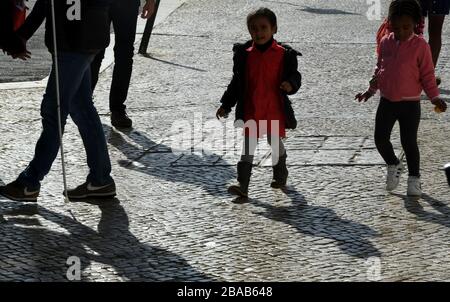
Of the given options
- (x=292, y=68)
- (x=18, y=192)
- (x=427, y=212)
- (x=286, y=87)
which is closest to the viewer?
(x=427, y=212)

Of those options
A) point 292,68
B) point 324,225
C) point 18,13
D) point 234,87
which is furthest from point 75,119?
point 324,225

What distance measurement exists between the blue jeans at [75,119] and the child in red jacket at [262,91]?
0.83m

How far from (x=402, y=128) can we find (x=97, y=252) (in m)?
2.48

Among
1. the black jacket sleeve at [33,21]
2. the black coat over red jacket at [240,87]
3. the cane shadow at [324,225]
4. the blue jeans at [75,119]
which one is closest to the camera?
the cane shadow at [324,225]

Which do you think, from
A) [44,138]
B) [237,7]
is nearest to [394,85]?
[44,138]

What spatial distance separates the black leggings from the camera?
30.0ft

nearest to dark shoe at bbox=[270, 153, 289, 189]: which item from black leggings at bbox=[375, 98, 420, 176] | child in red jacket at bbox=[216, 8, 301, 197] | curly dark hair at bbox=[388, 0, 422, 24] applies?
child in red jacket at bbox=[216, 8, 301, 197]

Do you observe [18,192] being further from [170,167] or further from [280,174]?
[280,174]

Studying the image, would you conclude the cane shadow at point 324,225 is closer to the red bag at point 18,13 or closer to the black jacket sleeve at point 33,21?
the black jacket sleeve at point 33,21

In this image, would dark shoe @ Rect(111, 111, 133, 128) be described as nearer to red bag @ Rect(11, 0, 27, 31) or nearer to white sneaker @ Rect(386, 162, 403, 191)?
red bag @ Rect(11, 0, 27, 31)

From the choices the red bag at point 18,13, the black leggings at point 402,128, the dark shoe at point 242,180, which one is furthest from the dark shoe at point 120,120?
the black leggings at point 402,128

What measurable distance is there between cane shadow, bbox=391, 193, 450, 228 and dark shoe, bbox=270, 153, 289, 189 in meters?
0.74

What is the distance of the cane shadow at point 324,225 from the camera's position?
305 inches

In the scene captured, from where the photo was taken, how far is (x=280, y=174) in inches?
364
